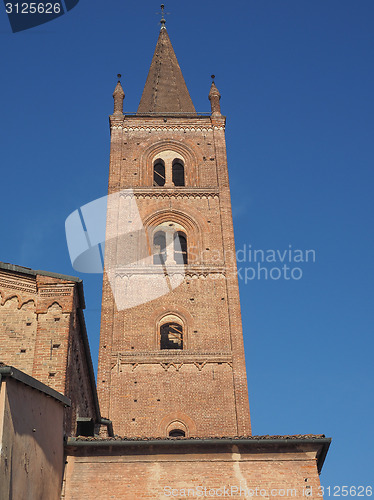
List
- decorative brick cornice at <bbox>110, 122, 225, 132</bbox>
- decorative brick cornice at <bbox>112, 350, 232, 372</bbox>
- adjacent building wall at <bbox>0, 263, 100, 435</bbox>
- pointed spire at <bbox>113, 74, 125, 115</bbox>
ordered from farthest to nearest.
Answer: pointed spire at <bbox>113, 74, 125, 115</bbox>
decorative brick cornice at <bbox>110, 122, 225, 132</bbox>
decorative brick cornice at <bbox>112, 350, 232, 372</bbox>
adjacent building wall at <bbox>0, 263, 100, 435</bbox>

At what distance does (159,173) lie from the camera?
2622 centimetres

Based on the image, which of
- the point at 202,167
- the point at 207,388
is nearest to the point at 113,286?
the point at 207,388

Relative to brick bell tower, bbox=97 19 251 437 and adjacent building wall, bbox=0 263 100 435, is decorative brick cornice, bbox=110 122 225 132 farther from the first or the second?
adjacent building wall, bbox=0 263 100 435

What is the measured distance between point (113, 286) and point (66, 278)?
9.50 metres

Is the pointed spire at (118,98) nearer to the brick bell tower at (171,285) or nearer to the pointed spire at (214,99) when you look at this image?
the brick bell tower at (171,285)

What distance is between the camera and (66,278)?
12102 mm

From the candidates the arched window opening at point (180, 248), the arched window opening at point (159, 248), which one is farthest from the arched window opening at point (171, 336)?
the arched window opening at point (180, 248)

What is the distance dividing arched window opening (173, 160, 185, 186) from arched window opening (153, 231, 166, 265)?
3270 mm

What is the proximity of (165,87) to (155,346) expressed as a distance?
1422cm

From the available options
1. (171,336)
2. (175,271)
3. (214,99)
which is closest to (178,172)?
(214,99)

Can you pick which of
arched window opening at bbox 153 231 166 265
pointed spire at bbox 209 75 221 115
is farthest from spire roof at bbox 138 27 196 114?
arched window opening at bbox 153 231 166 265

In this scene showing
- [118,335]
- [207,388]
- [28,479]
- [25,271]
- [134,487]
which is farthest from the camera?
[118,335]

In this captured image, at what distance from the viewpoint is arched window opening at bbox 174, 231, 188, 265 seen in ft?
74.6

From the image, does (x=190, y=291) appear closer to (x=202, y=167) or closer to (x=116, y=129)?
(x=202, y=167)
